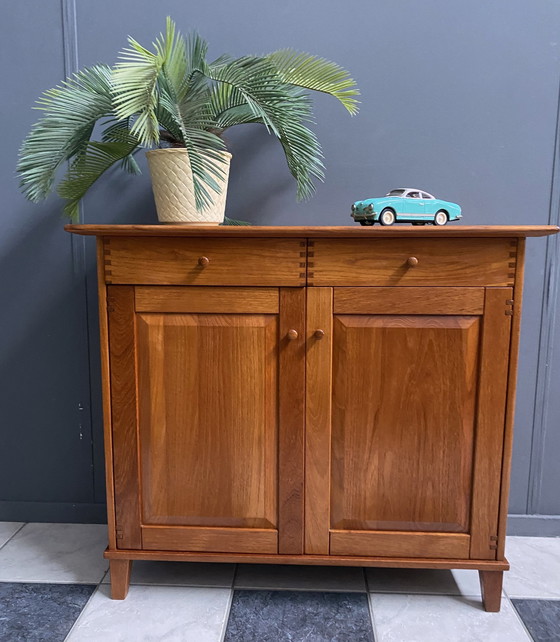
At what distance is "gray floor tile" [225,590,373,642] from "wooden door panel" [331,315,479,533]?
239mm

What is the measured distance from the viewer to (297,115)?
4.86 feet

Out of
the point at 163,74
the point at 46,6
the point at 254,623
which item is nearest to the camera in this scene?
the point at 163,74

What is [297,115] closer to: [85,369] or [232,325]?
[232,325]

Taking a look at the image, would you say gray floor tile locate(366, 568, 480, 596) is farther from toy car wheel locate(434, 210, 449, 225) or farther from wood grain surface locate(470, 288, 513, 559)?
toy car wheel locate(434, 210, 449, 225)

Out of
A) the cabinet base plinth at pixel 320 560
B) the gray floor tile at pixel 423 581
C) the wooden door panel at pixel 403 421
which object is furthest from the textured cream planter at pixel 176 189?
the gray floor tile at pixel 423 581

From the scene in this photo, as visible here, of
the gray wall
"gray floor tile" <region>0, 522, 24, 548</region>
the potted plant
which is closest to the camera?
the potted plant

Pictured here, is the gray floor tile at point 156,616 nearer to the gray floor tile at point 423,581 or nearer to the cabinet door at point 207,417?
the cabinet door at point 207,417

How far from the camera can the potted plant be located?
52.3 inches

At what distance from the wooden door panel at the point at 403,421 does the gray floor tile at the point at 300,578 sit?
0.83 feet

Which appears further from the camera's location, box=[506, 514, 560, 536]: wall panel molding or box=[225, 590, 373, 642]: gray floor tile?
box=[506, 514, 560, 536]: wall panel molding

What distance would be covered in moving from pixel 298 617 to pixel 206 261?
100 centimetres

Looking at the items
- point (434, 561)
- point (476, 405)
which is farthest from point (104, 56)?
point (434, 561)

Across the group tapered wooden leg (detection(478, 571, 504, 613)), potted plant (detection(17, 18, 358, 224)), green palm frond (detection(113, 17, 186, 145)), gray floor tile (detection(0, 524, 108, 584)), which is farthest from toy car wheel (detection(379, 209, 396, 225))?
gray floor tile (detection(0, 524, 108, 584))

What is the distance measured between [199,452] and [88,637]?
0.54 meters
